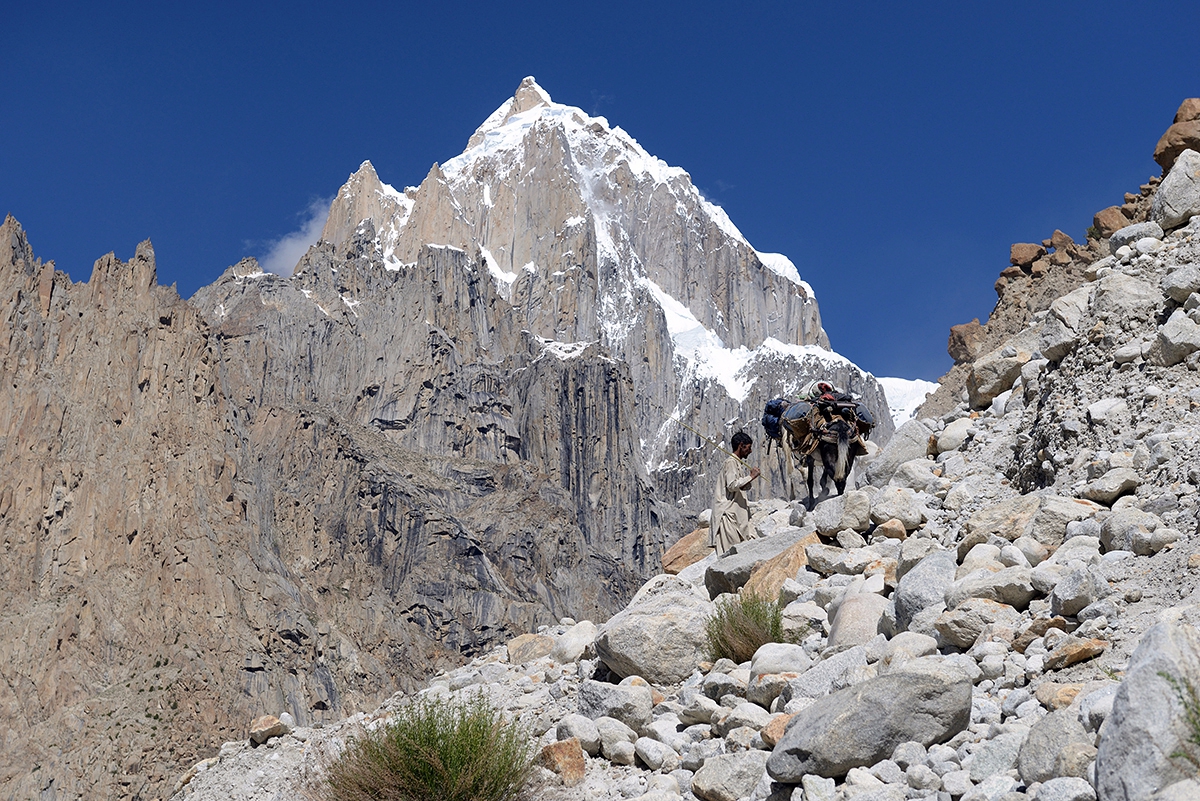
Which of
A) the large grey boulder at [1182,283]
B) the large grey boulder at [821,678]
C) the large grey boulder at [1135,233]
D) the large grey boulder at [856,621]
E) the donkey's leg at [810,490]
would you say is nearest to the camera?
the large grey boulder at [821,678]

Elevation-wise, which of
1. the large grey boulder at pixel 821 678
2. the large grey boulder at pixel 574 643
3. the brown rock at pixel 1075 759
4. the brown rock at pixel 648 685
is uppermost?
the large grey boulder at pixel 574 643

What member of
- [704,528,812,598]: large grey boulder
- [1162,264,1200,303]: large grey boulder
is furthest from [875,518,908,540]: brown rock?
[1162,264,1200,303]: large grey boulder

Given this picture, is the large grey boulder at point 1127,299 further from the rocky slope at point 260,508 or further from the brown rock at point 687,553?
the rocky slope at point 260,508

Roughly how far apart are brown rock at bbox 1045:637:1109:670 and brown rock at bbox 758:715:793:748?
171 centimetres

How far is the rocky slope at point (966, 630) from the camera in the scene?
5988 millimetres

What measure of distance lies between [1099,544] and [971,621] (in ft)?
5.13

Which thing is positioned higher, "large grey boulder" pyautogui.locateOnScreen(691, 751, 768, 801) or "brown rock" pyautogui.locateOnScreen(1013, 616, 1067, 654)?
"brown rock" pyautogui.locateOnScreen(1013, 616, 1067, 654)

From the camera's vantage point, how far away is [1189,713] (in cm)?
491

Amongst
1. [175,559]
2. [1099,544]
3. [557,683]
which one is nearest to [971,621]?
[1099,544]

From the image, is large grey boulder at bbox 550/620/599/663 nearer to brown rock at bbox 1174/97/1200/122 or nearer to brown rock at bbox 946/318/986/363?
brown rock at bbox 1174/97/1200/122

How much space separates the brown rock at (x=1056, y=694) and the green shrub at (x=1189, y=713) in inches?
53.4

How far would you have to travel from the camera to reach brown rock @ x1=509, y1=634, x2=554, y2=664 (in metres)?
→ 13.8

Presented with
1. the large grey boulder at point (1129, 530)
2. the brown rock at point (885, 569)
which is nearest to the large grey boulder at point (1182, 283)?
the large grey boulder at point (1129, 530)

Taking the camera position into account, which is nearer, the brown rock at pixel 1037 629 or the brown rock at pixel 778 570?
the brown rock at pixel 1037 629
